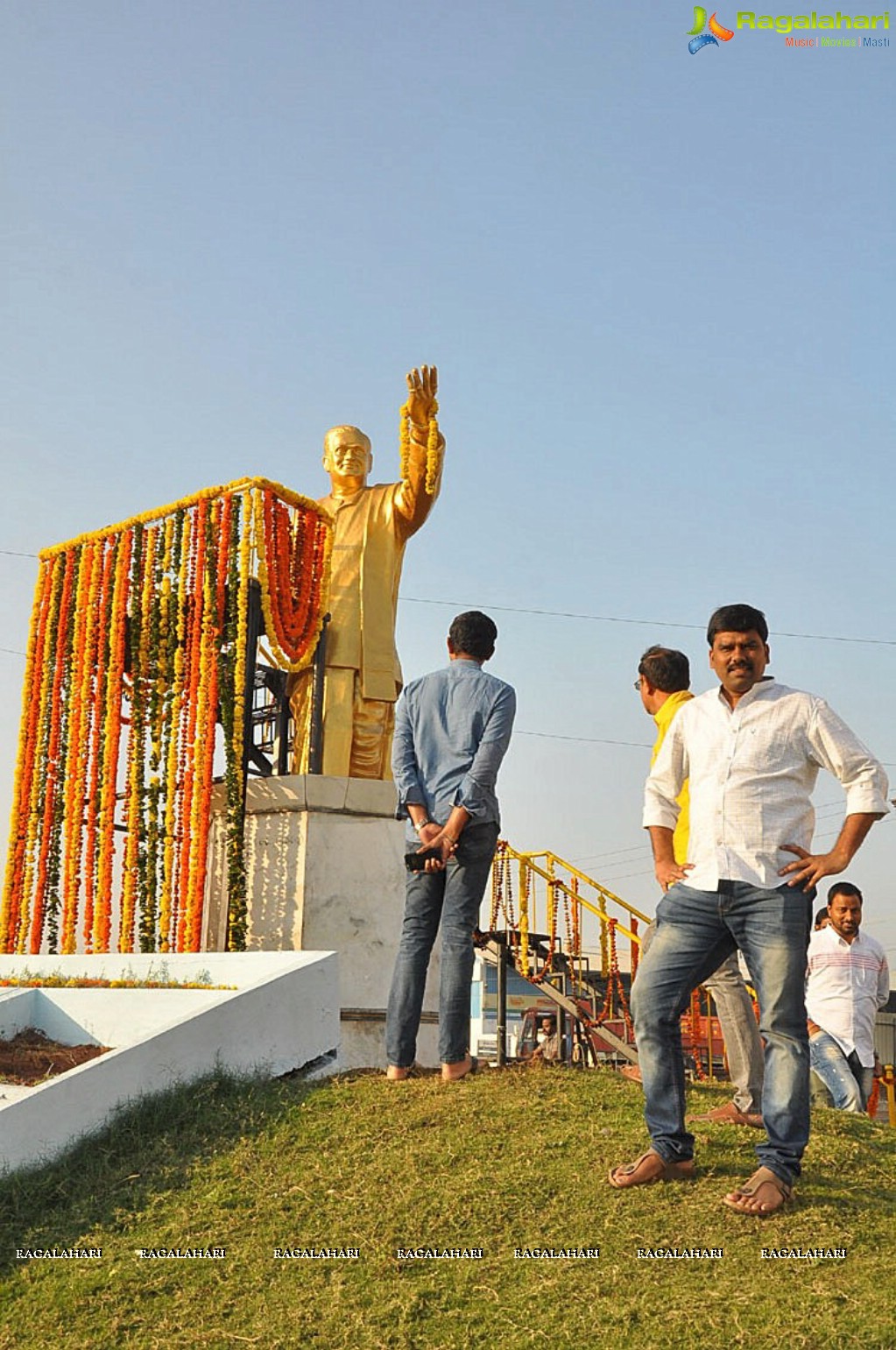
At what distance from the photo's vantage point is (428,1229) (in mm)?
3793

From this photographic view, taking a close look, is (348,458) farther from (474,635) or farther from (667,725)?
(667,725)

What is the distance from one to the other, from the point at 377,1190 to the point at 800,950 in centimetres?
156

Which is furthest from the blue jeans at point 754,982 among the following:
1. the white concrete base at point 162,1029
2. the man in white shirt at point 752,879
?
the white concrete base at point 162,1029

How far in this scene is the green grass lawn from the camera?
128 inches

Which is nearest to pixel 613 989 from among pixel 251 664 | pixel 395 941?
pixel 395 941

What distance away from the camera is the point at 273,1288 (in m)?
3.53

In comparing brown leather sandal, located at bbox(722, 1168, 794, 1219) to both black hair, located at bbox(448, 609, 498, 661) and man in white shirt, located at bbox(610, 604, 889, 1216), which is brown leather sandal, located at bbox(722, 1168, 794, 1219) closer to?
man in white shirt, located at bbox(610, 604, 889, 1216)

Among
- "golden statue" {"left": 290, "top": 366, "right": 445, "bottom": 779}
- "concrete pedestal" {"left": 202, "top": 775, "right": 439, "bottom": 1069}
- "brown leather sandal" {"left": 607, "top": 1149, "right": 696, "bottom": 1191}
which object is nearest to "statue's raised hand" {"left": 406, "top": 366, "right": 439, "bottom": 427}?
"golden statue" {"left": 290, "top": 366, "right": 445, "bottom": 779}

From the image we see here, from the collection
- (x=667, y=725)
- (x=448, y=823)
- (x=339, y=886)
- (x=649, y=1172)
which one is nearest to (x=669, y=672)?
(x=667, y=725)

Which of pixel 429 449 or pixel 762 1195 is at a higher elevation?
pixel 429 449

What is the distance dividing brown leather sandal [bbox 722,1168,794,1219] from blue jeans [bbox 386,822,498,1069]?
1.62m

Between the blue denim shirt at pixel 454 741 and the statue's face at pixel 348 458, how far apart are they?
5.63m

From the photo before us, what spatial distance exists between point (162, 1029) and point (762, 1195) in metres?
2.60

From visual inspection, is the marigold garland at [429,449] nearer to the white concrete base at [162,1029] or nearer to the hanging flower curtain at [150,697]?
the hanging flower curtain at [150,697]
